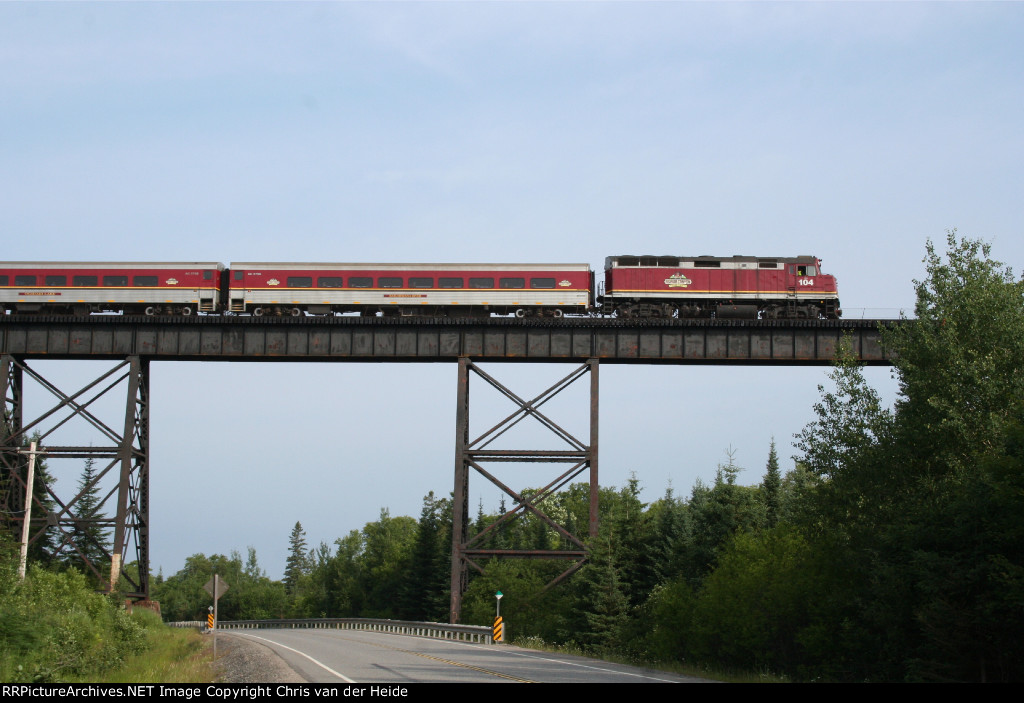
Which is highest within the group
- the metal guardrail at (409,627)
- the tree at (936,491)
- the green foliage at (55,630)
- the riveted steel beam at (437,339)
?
the riveted steel beam at (437,339)

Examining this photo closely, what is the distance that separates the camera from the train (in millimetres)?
52781

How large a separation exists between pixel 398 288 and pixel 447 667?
30386mm

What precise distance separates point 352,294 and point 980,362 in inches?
1267

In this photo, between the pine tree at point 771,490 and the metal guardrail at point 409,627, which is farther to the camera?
the pine tree at point 771,490

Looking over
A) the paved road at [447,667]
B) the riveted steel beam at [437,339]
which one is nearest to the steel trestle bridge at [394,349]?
the riveted steel beam at [437,339]

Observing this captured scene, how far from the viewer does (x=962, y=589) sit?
22797 millimetres

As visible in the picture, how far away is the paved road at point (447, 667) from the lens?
2152 cm

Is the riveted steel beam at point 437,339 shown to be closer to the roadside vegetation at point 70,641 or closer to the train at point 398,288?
the train at point 398,288

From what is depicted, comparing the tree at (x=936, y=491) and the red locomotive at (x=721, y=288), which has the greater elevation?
the red locomotive at (x=721, y=288)

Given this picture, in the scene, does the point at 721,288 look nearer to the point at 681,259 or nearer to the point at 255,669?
the point at 681,259

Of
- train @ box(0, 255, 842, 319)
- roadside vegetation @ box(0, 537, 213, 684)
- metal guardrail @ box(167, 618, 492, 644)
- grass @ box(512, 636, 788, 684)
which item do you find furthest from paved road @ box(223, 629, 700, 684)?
train @ box(0, 255, 842, 319)

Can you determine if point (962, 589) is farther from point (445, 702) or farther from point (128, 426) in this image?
point (128, 426)

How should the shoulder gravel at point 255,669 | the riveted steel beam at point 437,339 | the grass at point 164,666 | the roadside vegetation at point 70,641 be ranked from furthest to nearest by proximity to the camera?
1. the riveted steel beam at point 437,339
2. the roadside vegetation at point 70,641
3. the grass at point 164,666
4. the shoulder gravel at point 255,669

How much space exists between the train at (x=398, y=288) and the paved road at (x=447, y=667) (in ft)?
74.8
